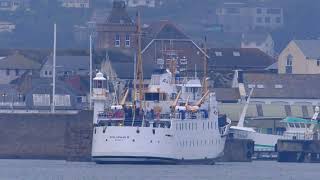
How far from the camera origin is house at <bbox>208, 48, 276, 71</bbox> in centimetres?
13975

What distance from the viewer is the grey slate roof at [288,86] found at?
128500 millimetres

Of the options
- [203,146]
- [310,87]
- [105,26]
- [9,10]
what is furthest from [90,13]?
[203,146]

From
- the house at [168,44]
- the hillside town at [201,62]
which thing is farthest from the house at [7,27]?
the house at [168,44]

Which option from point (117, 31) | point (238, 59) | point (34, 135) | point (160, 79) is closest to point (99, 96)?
point (160, 79)

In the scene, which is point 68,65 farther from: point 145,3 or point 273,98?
point 145,3

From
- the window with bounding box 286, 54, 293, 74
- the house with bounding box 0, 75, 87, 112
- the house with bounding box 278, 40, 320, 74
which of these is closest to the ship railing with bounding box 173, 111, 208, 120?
the house with bounding box 0, 75, 87, 112

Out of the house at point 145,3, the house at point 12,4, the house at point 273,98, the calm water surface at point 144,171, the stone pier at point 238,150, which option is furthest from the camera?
the house at point 12,4

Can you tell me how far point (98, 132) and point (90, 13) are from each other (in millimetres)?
58030

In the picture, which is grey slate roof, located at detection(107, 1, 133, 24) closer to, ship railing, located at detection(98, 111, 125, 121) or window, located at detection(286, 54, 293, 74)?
window, located at detection(286, 54, 293, 74)

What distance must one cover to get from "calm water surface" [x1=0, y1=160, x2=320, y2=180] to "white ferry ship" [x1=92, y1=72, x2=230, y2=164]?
59 centimetres

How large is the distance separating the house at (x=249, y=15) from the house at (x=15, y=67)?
17183 millimetres

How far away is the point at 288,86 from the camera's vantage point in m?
129

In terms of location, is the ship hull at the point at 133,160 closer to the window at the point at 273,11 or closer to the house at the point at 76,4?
the window at the point at 273,11

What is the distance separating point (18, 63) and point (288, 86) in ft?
47.5
